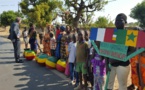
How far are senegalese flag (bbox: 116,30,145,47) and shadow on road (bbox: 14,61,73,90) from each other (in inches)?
103

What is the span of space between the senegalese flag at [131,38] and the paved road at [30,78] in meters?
2.61

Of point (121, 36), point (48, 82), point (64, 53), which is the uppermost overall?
point (121, 36)

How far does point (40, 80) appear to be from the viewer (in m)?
7.64

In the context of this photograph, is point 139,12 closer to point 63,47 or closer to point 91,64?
point 63,47

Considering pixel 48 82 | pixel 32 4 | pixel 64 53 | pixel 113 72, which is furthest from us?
pixel 32 4

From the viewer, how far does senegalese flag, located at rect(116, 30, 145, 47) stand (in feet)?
14.1

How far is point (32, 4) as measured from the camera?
117 ft

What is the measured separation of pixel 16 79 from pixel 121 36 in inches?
170

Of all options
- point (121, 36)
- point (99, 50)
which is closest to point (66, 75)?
point (99, 50)

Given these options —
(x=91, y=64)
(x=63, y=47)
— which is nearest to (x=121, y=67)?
(x=91, y=64)

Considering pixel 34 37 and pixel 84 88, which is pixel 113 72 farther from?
pixel 34 37

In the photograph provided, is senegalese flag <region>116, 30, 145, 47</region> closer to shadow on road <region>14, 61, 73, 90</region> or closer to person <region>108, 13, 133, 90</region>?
person <region>108, 13, 133, 90</region>

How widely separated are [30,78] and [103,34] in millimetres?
3598

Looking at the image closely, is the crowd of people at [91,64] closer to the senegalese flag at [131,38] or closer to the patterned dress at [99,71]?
the patterned dress at [99,71]
